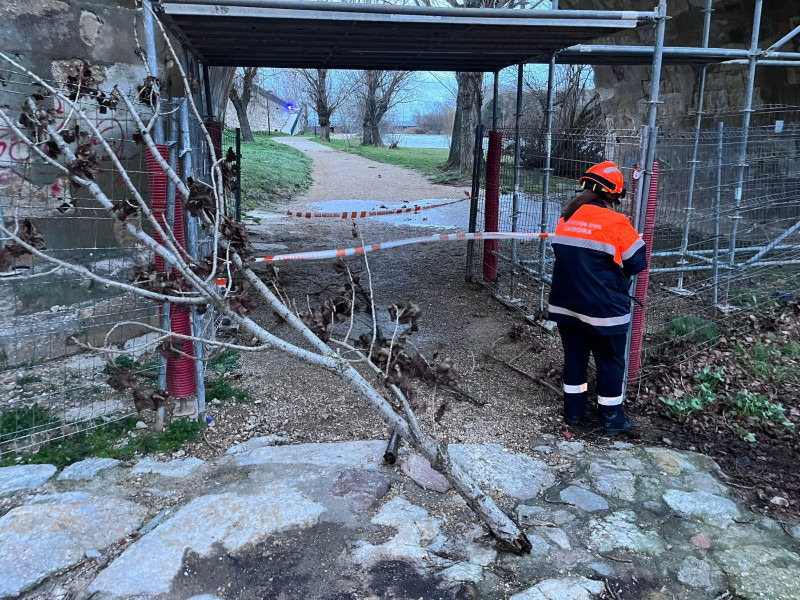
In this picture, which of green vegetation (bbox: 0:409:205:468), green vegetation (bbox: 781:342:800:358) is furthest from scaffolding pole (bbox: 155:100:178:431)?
green vegetation (bbox: 781:342:800:358)

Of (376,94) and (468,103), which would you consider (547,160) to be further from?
(376,94)

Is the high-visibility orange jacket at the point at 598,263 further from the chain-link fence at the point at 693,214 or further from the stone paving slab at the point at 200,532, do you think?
the stone paving slab at the point at 200,532

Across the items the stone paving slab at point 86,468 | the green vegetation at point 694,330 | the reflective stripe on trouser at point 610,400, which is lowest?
the stone paving slab at point 86,468

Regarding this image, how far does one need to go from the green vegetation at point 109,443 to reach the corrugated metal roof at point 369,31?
9.02 ft

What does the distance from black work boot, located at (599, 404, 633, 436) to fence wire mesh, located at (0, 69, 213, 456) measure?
131 inches

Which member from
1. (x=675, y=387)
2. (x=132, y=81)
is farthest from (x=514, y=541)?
(x=132, y=81)

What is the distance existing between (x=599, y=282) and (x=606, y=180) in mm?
693

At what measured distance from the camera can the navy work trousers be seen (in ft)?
14.7

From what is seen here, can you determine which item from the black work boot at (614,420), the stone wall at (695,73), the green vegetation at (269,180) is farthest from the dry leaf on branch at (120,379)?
the green vegetation at (269,180)

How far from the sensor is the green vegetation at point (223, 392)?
4.82m

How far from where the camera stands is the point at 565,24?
4.86 metres

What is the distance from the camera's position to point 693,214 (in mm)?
7121

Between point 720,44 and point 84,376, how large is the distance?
9.25m

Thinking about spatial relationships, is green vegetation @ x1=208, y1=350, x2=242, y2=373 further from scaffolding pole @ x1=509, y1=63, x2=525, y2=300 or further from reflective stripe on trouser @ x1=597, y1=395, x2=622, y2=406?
scaffolding pole @ x1=509, y1=63, x2=525, y2=300
